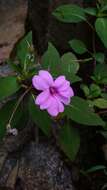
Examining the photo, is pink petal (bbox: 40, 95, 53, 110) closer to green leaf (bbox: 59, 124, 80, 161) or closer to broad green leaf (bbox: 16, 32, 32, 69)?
broad green leaf (bbox: 16, 32, 32, 69)

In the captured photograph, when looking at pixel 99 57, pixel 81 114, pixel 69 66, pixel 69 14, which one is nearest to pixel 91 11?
pixel 69 14

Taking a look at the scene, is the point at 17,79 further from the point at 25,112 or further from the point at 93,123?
the point at 93,123

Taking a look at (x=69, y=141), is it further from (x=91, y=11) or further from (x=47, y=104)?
(x=91, y=11)

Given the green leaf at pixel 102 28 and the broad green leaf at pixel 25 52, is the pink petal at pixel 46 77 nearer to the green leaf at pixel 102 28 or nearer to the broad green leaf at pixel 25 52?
the broad green leaf at pixel 25 52

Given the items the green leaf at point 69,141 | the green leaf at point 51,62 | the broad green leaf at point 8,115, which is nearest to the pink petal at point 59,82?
the green leaf at point 51,62

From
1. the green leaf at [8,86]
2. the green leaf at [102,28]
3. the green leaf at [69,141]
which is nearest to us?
the green leaf at [8,86]

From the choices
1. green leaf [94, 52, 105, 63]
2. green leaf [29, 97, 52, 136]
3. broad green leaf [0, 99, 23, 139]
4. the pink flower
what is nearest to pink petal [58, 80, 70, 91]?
the pink flower

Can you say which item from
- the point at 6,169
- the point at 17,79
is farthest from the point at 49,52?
the point at 6,169
